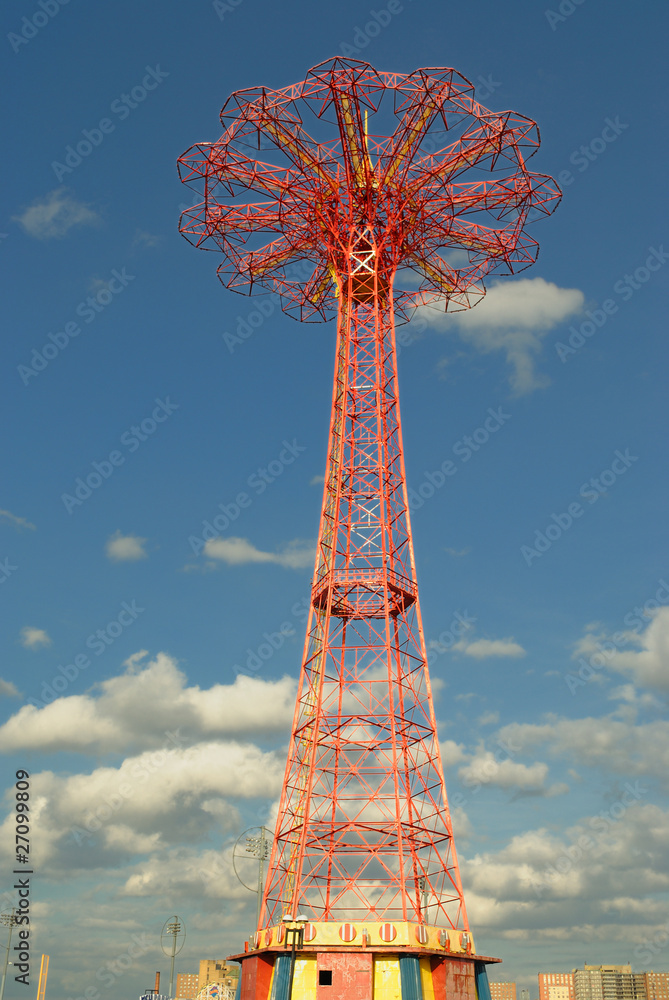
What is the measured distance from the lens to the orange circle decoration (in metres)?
41.5

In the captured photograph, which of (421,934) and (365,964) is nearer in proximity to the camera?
(365,964)

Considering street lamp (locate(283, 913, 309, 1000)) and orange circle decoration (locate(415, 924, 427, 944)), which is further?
orange circle decoration (locate(415, 924, 427, 944))

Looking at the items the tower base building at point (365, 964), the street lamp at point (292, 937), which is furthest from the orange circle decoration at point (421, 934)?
the street lamp at point (292, 937)

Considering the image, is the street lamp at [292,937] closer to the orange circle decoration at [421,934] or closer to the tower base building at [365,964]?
the tower base building at [365,964]

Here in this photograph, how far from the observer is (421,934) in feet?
137

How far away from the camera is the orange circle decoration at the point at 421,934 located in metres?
41.5

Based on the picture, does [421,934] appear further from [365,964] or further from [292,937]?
[292,937]

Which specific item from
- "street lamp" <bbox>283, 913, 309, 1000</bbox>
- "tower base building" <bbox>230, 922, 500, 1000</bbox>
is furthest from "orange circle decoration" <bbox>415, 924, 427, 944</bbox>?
"street lamp" <bbox>283, 913, 309, 1000</bbox>

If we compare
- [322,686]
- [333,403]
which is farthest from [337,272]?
[322,686]

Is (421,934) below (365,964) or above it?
above

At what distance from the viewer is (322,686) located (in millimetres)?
49500

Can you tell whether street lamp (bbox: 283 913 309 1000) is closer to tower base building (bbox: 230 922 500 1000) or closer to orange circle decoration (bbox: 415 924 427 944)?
tower base building (bbox: 230 922 500 1000)

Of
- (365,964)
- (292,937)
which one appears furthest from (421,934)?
(292,937)

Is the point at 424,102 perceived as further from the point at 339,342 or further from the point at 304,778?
the point at 304,778
